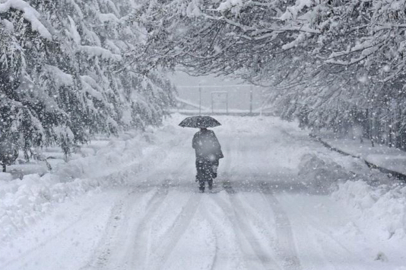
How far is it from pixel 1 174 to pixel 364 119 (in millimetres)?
19067

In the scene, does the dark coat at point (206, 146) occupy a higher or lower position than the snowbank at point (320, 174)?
higher

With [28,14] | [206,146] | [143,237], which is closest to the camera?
[143,237]

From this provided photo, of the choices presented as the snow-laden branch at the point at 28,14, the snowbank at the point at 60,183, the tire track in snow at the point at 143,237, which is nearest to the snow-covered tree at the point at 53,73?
the snow-laden branch at the point at 28,14

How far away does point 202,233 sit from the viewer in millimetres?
8938

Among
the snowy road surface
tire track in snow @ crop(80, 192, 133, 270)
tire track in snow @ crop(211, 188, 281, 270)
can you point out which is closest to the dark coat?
the snowy road surface

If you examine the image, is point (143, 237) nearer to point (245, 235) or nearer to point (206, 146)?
point (245, 235)

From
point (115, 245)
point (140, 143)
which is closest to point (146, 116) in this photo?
point (140, 143)

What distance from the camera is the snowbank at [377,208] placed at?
8828 millimetres

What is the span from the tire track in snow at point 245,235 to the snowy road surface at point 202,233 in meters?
0.01

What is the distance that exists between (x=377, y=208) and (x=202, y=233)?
327 cm

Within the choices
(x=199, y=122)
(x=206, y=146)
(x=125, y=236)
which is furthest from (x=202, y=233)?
(x=199, y=122)

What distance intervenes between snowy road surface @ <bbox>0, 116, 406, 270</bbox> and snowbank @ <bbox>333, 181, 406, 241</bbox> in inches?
7.4

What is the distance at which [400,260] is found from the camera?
7.46 metres

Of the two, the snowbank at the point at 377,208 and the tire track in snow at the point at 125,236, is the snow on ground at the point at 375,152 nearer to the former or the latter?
the snowbank at the point at 377,208
